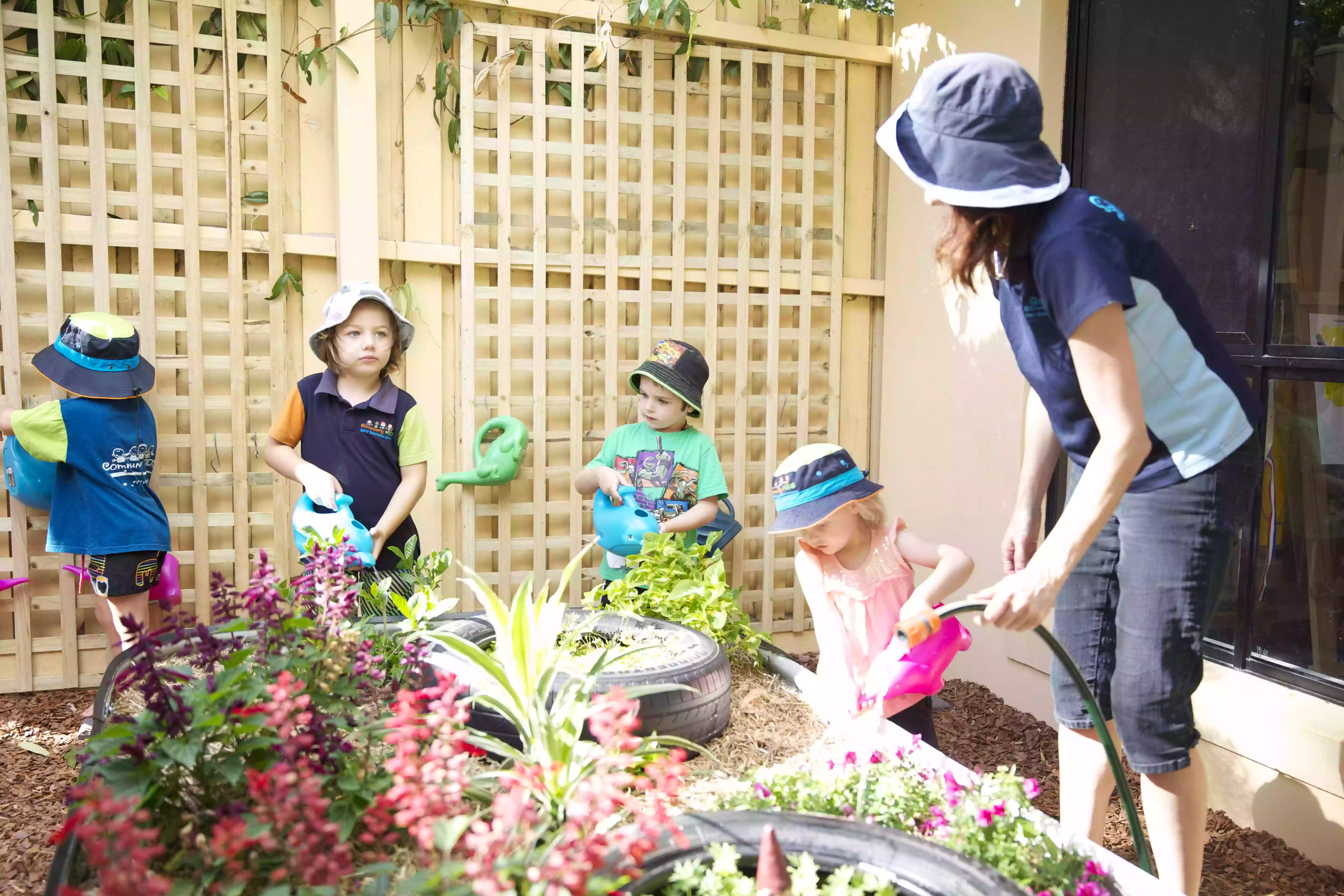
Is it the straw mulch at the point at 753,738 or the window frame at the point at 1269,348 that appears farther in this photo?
the window frame at the point at 1269,348

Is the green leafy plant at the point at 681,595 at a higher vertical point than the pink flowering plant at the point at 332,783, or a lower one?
lower

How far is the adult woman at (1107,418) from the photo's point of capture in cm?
149

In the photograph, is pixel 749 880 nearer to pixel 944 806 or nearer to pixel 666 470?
pixel 944 806

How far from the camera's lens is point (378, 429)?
331 cm

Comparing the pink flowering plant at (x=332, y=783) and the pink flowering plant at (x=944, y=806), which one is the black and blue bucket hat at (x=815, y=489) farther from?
the pink flowering plant at (x=332, y=783)

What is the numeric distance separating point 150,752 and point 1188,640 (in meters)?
1.67

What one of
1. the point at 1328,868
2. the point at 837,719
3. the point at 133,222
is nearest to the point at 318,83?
the point at 133,222

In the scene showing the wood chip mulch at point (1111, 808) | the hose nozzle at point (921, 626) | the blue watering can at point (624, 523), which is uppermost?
the hose nozzle at point (921, 626)

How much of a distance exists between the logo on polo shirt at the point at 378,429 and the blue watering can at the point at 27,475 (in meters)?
1.03

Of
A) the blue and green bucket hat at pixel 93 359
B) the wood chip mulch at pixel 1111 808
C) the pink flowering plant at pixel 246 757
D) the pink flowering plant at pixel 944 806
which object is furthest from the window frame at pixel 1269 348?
the blue and green bucket hat at pixel 93 359

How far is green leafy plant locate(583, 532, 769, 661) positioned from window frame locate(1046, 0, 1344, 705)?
1.38m

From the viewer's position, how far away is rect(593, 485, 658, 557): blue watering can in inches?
132

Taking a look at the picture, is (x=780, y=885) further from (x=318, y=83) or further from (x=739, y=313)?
(x=318, y=83)

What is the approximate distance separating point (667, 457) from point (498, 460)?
71cm
